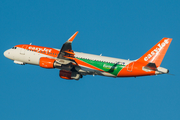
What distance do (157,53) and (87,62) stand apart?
10.9 m

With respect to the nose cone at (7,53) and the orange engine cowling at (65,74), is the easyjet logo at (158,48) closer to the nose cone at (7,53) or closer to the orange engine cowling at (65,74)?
the orange engine cowling at (65,74)

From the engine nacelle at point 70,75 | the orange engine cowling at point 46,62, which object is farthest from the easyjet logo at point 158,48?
the orange engine cowling at point 46,62

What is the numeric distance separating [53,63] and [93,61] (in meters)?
6.29

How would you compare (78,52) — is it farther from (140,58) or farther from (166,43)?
(166,43)

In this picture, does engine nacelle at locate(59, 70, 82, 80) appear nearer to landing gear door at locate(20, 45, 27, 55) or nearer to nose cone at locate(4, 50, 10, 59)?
landing gear door at locate(20, 45, 27, 55)

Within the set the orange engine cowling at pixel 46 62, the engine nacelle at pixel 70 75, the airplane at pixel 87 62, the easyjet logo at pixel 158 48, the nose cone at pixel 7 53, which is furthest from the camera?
the nose cone at pixel 7 53

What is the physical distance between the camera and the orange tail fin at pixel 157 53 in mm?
40312

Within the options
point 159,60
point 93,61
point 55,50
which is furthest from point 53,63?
point 159,60

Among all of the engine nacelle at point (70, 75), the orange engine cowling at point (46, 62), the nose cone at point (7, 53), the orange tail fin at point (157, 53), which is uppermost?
the nose cone at point (7, 53)

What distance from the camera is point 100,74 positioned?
43.0 m

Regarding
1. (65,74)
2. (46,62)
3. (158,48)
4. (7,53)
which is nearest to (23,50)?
(7,53)

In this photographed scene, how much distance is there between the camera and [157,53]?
133 ft

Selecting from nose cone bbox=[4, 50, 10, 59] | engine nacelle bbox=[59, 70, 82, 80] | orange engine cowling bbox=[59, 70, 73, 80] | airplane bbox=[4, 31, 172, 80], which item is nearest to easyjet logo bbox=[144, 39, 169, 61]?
airplane bbox=[4, 31, 172, 80]

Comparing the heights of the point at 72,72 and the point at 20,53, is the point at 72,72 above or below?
below
